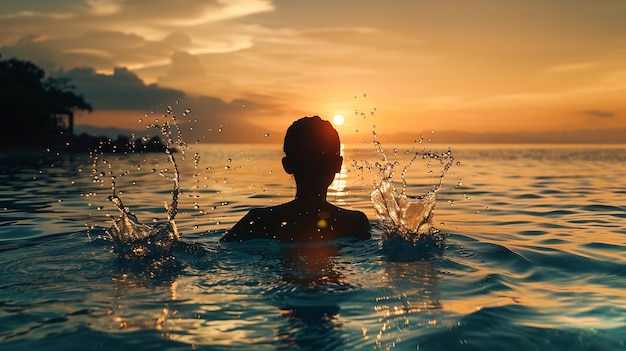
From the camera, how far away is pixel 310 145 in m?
4.77

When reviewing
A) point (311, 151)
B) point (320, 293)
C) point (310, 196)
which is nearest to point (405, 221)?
point (310, 196)

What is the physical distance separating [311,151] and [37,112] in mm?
45871

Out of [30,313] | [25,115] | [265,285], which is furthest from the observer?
[25,115]

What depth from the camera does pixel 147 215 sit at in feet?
29.1

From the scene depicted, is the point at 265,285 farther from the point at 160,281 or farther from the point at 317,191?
the point at 317,191

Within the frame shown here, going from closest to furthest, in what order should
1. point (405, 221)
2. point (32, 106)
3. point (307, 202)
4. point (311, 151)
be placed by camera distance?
point (311, 151) < point (307, 202) < point (405, 221) < point (32, 106)

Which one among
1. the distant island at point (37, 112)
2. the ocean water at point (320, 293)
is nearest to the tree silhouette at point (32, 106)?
the distant island at point (37, 112)

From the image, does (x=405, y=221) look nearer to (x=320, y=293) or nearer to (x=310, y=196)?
(x=310, y=196)

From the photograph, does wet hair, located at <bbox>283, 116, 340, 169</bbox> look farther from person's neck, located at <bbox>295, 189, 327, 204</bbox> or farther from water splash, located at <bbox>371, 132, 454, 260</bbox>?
water splash, located at <bbox>371, 132, 454, 260</bbox>

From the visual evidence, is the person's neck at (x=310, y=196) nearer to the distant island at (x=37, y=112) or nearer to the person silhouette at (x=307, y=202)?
the person silhouette at (x=307, y=202)

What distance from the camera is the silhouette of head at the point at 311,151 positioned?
4.77m

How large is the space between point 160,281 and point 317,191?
1.59m

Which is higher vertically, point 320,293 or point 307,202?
point 307,202

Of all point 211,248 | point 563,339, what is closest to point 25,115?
point 211,248
